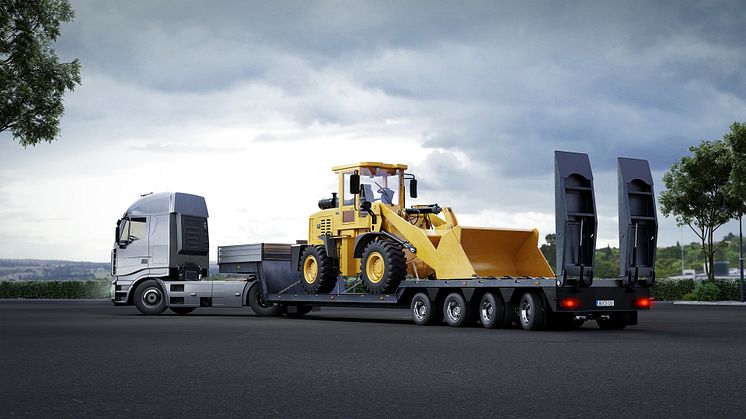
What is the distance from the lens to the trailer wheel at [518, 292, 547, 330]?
18156mm

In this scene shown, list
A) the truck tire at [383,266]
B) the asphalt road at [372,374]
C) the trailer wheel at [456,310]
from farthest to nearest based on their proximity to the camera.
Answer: the truck tire at [383,266]
the trailer wheel at [456,310]
the asphalt road at [372,374]

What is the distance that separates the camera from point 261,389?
895cm

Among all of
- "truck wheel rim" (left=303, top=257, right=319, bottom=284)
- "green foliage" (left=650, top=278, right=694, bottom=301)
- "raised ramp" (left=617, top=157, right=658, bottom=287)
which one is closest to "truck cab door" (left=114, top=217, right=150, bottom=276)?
"truck wheel rim" (left=303, top=257, right=319, bottom=284)

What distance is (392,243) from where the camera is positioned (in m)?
21.8

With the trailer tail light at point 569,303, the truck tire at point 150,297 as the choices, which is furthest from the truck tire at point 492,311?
the truck tire at point 150,297

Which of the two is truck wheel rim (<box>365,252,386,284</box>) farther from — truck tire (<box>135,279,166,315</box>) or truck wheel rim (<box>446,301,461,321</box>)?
truck tire (<box>135,279,166,315</box>)

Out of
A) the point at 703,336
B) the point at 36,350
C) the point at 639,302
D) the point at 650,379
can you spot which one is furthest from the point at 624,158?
the point at 36,350

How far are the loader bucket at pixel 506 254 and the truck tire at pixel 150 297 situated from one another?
35.7ft

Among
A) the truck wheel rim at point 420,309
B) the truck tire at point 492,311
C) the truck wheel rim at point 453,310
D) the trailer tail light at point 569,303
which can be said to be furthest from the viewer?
the truck wheel rim at point 420,309

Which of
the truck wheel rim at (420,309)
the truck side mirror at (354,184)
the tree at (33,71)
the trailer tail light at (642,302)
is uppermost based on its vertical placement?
the tree at (33,71)

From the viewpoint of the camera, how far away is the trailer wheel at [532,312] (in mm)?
18156

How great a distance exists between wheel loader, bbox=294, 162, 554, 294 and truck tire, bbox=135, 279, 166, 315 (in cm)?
509

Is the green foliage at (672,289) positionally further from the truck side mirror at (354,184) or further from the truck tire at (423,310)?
the truck tire at (423,310)

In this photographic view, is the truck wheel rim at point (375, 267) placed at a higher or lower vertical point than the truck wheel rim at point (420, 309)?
higher
